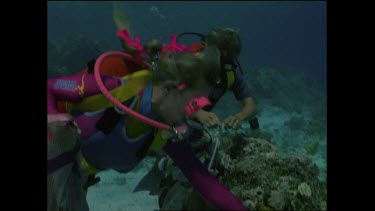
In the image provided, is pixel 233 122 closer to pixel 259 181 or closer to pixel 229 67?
pixel 259 181

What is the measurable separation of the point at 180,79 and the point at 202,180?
85 centimetres

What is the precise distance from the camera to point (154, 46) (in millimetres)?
2854

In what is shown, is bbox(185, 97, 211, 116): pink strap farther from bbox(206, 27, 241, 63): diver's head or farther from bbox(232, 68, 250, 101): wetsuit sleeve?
bbox(232, 68, 250, 101): wetsuit sleeve

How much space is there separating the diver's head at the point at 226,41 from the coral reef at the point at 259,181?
1086 millimetres

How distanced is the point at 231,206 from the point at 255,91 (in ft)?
57.7

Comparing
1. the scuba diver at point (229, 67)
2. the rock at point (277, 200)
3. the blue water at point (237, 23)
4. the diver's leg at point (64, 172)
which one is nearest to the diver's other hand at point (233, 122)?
the scuba diver at point (229, 67)

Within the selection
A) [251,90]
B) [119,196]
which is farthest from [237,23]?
[119,196]

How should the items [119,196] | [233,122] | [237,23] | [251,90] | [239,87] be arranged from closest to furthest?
[233,122]
[239,87]
[119,196]
[251,90]
[237,23]

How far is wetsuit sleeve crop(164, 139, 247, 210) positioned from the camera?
8.82ft

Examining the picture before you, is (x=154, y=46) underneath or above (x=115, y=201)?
above

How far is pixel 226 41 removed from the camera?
3.92 m

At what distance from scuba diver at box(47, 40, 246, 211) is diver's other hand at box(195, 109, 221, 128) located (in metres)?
0.24

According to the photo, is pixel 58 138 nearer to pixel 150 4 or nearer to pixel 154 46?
pixel 154 46
